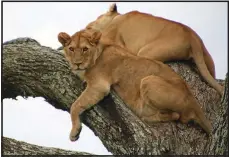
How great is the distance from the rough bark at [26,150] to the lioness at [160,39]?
2.11 metres

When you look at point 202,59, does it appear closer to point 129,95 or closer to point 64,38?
point 129,95

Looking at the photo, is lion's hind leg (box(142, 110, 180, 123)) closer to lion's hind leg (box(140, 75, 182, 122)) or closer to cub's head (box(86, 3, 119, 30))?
lion's hind leg (box(140, 75, 182, 122))

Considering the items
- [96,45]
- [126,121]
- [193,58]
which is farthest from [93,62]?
[193,58]

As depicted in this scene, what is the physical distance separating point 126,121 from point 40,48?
4.81ft

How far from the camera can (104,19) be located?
9320mm

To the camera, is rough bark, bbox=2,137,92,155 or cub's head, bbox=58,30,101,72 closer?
rough bark, bbox=2,137,92,155

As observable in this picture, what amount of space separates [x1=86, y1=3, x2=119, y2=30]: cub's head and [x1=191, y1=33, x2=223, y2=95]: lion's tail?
1.78 meters

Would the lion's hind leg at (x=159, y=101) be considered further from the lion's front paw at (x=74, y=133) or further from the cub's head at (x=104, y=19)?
the cub's head at (x=104, y=19)

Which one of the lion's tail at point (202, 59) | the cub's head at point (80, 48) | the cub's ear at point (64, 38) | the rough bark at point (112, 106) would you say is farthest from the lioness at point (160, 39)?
the cub's ear at point (64, 38)

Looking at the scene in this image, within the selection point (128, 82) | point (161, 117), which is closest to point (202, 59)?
point (128, 82)

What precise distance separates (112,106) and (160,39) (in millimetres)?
2218

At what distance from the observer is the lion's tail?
7291mm

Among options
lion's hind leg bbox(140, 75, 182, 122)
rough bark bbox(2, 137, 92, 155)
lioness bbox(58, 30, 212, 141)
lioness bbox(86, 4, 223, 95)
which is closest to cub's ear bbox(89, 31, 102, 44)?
lioness bbox(58, 30, 212, 141)

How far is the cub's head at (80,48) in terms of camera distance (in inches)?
252
